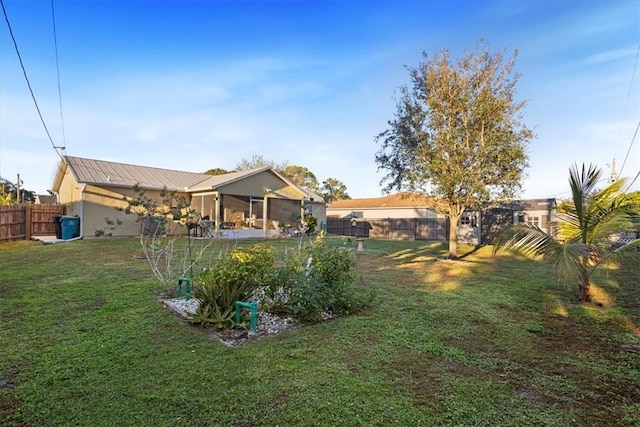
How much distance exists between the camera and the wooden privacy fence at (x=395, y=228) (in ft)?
73.2

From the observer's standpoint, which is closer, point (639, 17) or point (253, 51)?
point (639, 17)

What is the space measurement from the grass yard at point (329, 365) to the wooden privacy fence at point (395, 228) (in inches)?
637

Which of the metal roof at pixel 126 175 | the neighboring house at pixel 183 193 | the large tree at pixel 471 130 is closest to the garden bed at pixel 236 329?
the large tree at pixel 471 130

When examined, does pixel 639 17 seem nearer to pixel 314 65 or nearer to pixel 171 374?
pixel 314 65

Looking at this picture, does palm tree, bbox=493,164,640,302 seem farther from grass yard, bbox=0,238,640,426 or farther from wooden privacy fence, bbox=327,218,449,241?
wooden privacy fence, bbox=327,218,449,241

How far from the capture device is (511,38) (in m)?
10.8

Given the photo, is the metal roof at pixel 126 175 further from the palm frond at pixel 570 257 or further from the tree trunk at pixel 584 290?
the tree trunk at pixel 584 290

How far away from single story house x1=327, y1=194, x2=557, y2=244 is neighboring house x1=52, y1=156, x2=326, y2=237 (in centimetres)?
707

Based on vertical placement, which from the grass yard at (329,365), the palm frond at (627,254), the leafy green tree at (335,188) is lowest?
the grass yard at (329,365)

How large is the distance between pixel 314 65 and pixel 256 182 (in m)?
7.94

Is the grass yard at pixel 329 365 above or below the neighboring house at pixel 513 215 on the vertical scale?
below

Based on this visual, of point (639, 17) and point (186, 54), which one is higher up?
point (639, 17)

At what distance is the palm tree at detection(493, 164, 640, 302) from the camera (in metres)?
5.70

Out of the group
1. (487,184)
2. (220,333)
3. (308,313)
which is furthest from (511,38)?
(220,333)
